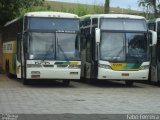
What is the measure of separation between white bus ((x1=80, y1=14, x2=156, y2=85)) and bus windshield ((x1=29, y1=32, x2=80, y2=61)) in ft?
3.80

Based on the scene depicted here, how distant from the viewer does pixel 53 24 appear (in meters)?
23.8

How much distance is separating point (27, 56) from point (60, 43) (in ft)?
5.24

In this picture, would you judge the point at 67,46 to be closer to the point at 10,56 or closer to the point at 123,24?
the point at 123,24

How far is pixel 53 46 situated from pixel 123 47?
3.28 meters

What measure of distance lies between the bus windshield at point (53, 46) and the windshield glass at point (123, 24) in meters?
1.67

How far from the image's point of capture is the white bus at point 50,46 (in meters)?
23.1

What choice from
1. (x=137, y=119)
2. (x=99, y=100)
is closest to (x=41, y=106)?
(x=99, y=100)

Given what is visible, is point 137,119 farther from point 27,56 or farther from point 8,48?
point 8,48

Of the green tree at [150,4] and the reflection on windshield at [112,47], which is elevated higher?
the green tree at [150,4]

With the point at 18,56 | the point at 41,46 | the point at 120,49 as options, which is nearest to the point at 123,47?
the point at 120,49

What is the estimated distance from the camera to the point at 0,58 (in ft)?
123

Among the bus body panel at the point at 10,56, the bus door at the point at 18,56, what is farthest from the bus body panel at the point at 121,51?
the bus body panel at the point at 10,56

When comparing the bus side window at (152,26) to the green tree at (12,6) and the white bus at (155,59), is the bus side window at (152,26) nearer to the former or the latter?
the white bus at (155,59)

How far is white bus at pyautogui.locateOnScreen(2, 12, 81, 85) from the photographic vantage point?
23125mm
